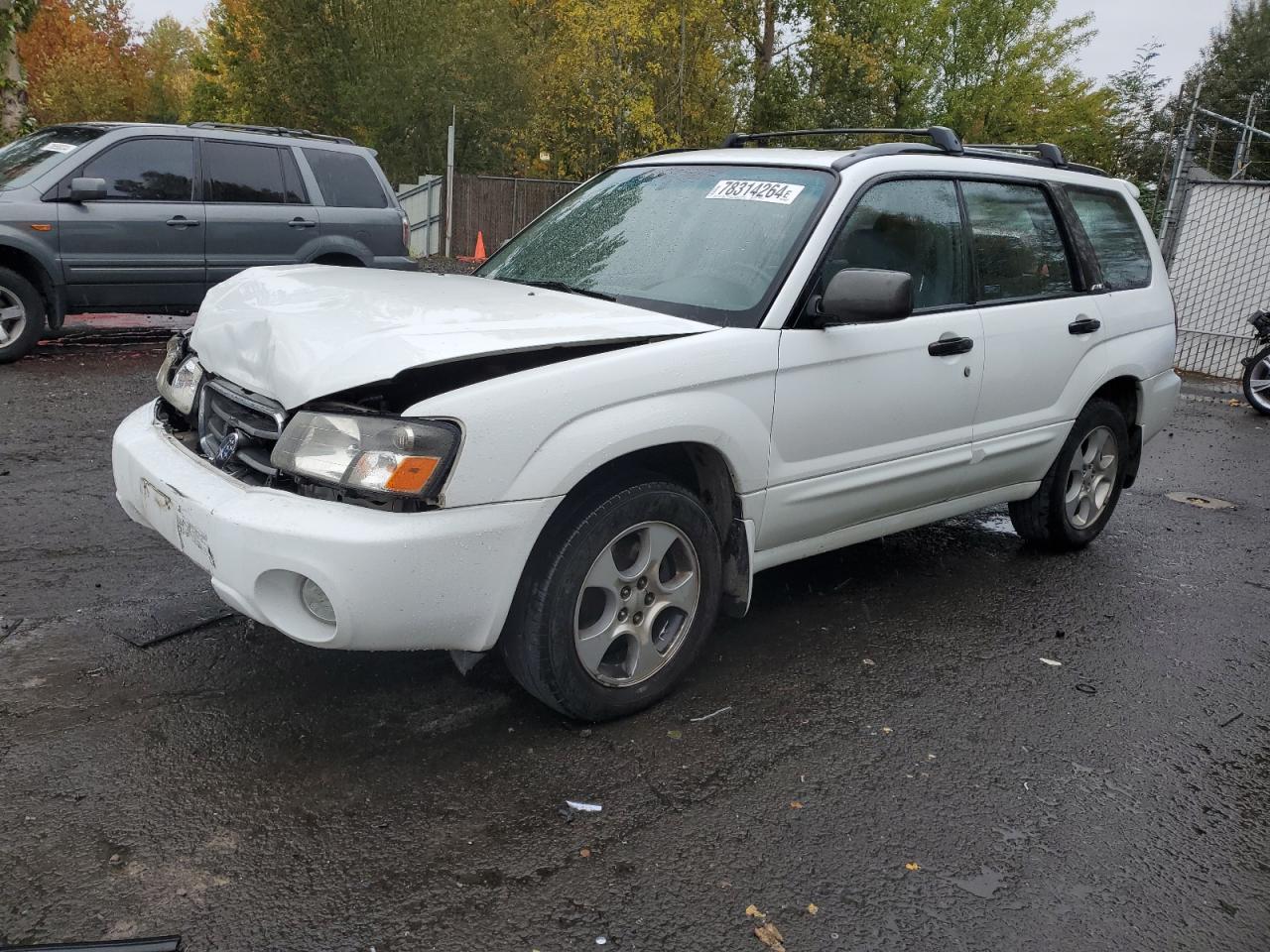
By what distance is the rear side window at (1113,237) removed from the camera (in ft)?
17.1

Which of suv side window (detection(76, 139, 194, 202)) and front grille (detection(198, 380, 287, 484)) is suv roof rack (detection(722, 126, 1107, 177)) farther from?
suv side window (detection(76, 139, 194, 202))

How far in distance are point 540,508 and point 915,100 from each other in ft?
125

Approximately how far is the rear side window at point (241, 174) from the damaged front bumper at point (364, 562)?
7372 mm

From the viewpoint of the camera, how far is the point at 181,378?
3764 mm

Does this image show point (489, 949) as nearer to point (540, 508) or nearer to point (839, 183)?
point (540, 508)

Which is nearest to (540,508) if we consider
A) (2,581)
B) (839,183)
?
(839,183)

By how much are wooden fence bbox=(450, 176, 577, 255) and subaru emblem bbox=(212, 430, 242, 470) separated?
23.3 m

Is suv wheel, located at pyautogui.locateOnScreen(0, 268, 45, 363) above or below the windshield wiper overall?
below

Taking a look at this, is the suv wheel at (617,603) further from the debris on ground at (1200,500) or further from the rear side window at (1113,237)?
the debris on ground at (1200,500)

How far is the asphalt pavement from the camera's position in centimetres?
256

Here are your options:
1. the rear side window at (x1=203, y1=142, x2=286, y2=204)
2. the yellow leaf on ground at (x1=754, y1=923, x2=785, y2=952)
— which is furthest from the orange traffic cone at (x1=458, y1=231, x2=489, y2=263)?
the yellow leaf on ground at (x1=754, y1=923, x2=785, y2=952)

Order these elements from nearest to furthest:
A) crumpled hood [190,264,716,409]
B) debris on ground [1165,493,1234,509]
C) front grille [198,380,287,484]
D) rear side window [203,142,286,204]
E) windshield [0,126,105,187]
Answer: crumpled hood [190,264,716,409] < front grille [198,380,287,484] < debris on ground [1165,493,1234,509] < windshield [0,126,105,187] < rear side window [203,142,286,204]

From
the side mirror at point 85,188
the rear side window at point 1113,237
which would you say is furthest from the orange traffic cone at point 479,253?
the rear side window at point 1113,237

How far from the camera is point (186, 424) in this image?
3.76 m
